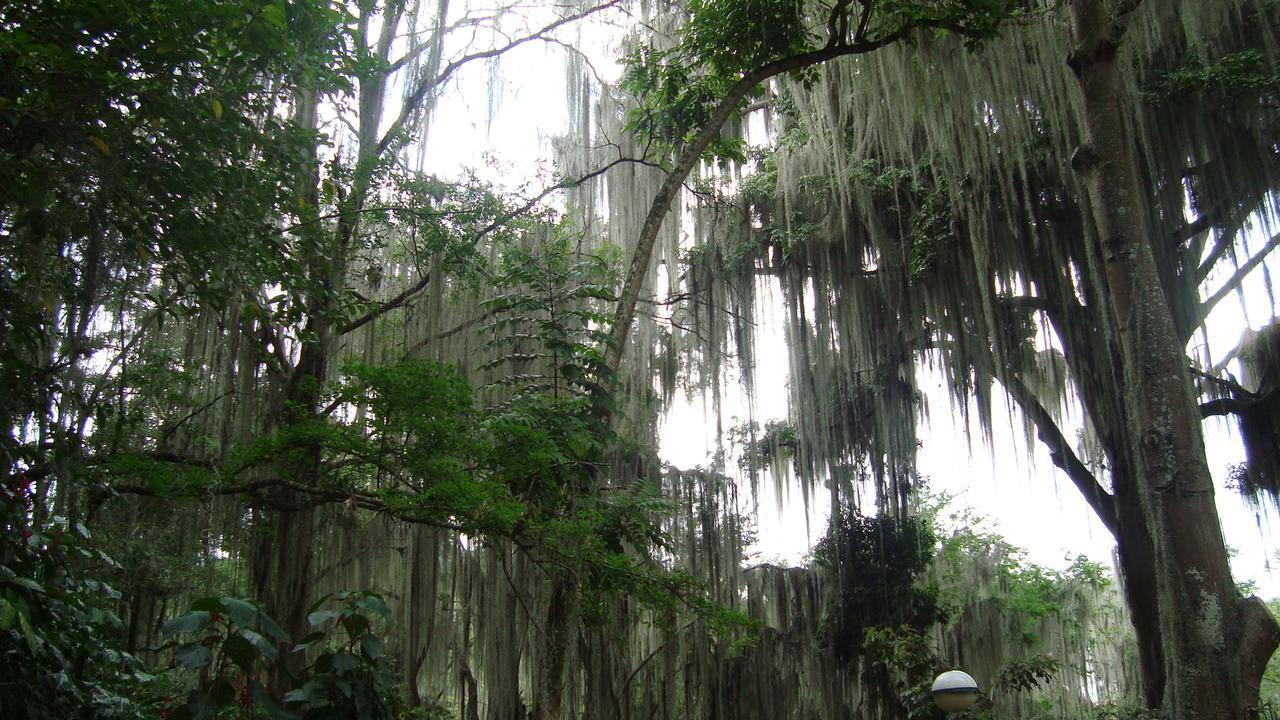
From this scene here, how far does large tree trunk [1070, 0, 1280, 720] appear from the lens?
11.2 ft

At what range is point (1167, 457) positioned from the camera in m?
3.79

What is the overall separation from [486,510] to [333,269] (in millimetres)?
1948

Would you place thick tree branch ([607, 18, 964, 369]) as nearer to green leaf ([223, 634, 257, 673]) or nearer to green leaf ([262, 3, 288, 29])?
green leaf ([262, 3, 288, 29])

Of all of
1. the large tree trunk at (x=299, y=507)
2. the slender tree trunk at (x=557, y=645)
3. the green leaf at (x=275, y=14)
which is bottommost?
the slender tree trunk at (x=557, y=645)

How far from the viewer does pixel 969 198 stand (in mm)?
9266

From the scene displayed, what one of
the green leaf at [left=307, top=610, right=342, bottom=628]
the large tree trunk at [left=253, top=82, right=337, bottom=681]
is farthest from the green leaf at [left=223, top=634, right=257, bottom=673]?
the large tree trunk at [left=253, top=82, right=337, bottom=681]

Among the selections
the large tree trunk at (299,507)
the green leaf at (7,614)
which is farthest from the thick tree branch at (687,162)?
the green leaf at (7,614)

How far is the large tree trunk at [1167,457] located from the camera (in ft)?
11.2

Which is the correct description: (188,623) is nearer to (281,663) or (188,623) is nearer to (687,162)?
(281,663)

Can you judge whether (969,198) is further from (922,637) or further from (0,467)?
(0,467)

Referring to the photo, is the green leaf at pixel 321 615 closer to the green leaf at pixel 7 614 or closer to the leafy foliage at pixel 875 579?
the green leaf at pixel 7 614

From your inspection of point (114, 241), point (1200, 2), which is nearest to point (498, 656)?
point (114, 241)

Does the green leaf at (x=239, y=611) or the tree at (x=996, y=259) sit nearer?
the green leaf at (x=239, y=611)

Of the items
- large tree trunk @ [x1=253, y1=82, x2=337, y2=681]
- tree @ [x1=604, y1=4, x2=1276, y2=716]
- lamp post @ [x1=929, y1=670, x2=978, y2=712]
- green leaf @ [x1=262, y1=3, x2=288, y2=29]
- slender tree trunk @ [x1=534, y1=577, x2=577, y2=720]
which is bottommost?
lamp post @ [x1=929, y1=670, x2=978, y2=712]
